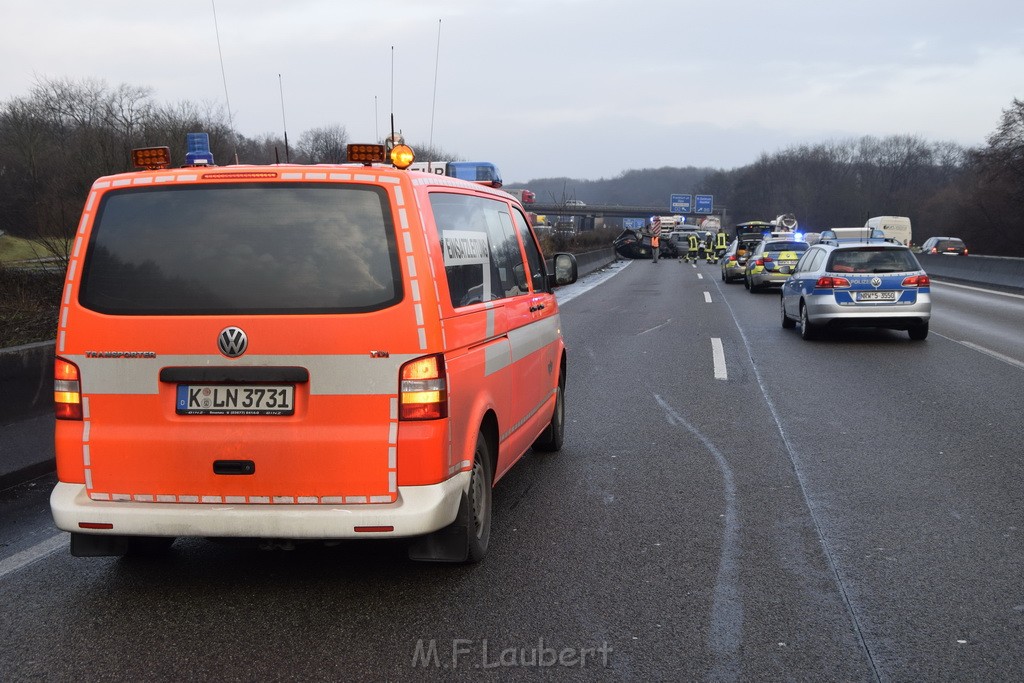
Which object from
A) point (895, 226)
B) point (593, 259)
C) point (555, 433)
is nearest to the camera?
point (555, 433)

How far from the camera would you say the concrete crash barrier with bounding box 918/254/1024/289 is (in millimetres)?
29927

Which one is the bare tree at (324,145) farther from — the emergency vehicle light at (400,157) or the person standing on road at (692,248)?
the person standing on road at (692,248)

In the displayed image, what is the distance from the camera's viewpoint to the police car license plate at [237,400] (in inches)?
161

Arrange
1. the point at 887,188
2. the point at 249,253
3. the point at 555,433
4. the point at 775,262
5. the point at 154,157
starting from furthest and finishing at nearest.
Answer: the point at 887,188, the point at 775,262, the point at 555,433, the point at 154,157, the point at 249,253

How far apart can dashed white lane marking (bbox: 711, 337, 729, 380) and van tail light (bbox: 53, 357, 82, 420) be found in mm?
8119

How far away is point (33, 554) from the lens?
4.95m

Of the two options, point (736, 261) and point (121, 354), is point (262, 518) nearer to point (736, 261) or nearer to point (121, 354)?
point (121, 354)

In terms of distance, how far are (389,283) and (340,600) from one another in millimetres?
1364

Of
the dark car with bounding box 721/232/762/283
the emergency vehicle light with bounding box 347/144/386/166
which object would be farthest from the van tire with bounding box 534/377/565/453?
the dark car with bounding box 721/232/762/283

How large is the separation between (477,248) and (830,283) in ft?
35.7

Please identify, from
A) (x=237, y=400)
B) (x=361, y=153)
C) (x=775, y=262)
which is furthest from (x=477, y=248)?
(x=775, y=262)

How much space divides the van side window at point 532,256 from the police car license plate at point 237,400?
2603mm

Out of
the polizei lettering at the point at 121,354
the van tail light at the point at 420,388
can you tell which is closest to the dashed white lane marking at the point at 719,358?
the van tail light at the point at 420,388

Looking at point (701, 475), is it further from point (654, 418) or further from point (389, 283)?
point (389, 283)
